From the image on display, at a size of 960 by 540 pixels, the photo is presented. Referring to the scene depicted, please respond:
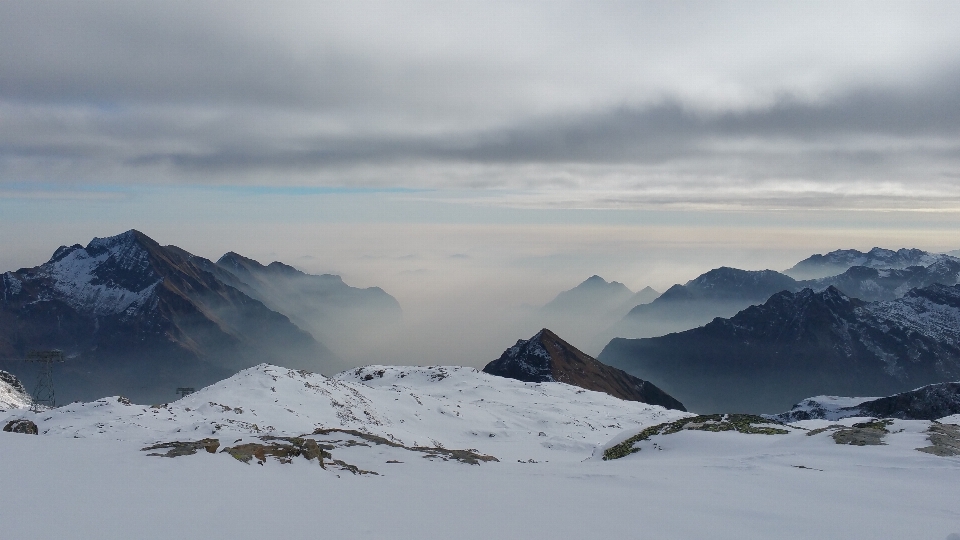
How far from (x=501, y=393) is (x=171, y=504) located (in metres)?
65.4

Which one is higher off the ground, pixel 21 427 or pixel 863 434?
pixel 863 434

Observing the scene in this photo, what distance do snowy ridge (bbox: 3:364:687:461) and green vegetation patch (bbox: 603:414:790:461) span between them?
1503cm

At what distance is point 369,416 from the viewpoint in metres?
46.6

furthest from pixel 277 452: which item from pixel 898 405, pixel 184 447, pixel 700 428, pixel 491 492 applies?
pixel 898 405

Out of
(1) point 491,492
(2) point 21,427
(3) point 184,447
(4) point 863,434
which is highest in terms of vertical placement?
(3) point 184,447

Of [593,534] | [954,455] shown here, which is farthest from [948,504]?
[593,534]

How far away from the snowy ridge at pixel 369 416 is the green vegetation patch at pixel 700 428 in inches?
592

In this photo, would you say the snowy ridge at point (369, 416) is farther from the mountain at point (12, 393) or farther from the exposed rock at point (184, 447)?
the mountain at point (12, 393)

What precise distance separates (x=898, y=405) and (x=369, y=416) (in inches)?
5809

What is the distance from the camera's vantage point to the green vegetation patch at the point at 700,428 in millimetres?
22312

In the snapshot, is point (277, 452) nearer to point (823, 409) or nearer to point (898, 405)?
point (898, 405)

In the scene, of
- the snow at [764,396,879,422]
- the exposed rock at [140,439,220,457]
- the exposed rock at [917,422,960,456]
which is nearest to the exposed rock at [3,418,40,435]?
the exposed rock at [140,439,220,457]

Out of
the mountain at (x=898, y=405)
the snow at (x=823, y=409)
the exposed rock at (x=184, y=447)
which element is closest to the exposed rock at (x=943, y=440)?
the exposed rock at (x=184, y=447)

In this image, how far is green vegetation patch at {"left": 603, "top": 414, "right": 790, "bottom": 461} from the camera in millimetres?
22312
